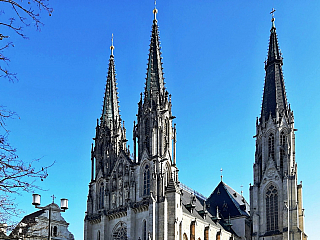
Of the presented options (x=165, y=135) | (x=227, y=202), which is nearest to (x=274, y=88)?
(x=227, y=202)

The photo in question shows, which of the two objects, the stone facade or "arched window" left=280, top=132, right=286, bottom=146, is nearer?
the stone facade

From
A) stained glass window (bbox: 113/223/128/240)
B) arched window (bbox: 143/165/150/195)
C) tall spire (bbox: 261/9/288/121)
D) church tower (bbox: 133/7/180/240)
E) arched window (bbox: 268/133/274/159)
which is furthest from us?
tall spire (bbox: 261/9/288/121)

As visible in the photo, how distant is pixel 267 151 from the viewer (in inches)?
2968

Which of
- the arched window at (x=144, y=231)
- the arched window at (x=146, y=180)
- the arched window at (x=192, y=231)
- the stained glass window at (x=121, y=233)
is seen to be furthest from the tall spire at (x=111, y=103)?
the arched window at (x=192, y=231)

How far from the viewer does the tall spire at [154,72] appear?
63531 mm

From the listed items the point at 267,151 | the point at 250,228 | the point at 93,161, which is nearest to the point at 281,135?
the point at 267,151

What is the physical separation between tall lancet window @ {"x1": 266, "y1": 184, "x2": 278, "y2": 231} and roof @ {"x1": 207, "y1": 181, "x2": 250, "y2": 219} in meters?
5.87

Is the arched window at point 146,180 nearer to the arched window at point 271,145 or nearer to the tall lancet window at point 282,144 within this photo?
the arched window at point 271,145

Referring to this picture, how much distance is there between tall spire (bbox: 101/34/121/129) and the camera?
70.1 metres

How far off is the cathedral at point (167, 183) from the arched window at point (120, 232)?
0.12 meters

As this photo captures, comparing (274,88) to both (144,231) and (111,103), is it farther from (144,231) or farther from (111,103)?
(144,231)

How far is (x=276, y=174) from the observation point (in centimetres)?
7350

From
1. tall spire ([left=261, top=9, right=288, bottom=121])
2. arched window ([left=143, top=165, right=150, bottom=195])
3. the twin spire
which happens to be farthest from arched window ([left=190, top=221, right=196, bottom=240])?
tall spire ([left=261, top=9, right=288, bottom=121])

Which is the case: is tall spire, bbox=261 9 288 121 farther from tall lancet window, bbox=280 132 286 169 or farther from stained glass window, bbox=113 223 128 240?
stained glass window, bbox=113 223 128 240
